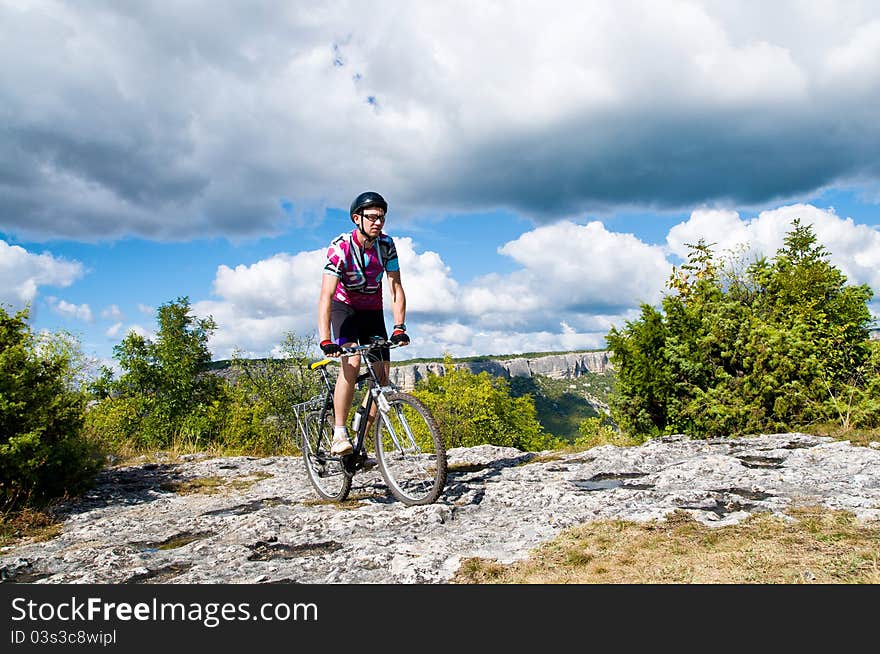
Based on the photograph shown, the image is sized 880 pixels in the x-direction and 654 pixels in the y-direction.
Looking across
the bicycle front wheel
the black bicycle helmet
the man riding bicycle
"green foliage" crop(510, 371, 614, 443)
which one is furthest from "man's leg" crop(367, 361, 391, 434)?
"green foliage" crop(510, 371, 614, 443)

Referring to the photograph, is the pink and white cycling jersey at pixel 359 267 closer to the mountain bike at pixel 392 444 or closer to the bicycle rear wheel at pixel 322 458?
the mountain bike at pixel 392 444

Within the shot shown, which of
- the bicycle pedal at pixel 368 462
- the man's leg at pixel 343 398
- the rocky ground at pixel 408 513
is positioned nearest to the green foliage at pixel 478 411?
the rocky ground at pixel 408 513

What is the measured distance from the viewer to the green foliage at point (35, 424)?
5601mm

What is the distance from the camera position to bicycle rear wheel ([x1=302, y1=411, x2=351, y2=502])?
5887 millimetres

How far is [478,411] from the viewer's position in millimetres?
44812

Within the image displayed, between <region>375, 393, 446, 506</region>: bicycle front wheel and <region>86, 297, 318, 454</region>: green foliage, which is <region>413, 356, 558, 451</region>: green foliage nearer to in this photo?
<region>86, 297, 318, 454</region>: green foliage

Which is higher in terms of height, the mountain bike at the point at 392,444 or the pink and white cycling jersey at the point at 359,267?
the pink and white cycling jersey at the point at 359,267

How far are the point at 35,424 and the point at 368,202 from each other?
444 cm

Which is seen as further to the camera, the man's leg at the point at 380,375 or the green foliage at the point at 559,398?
the green foliage at the point at 559,398

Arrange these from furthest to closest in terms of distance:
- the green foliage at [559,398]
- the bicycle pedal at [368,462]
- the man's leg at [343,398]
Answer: the green foliage at [559,398] < the bicycle pedal at [368,462] < the man's leg at [343,398]

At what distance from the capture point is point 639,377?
917 centimetres

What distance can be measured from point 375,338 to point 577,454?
377 centimetres

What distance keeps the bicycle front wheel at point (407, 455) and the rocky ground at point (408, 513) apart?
21 centimetres
